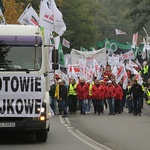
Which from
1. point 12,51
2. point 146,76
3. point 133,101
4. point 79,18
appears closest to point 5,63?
point 12,51

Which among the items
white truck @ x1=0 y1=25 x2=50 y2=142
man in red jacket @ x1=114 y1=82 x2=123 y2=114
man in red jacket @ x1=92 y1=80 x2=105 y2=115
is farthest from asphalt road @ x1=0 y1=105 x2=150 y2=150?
man in red jacket @ x1=114 y1=82 x2=123 y2=114

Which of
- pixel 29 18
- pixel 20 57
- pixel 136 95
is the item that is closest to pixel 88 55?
pixel 136 95

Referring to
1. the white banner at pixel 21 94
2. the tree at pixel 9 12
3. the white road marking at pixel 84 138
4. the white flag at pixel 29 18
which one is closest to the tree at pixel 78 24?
the tree at pixel 9 12

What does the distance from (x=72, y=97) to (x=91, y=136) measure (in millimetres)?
10813

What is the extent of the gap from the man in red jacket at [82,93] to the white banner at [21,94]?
13.5 meters

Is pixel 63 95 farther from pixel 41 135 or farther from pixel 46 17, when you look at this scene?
pixel 41 135

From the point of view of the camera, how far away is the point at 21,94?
51.0ft

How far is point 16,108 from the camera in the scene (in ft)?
50.9

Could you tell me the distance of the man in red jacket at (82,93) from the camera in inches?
1147

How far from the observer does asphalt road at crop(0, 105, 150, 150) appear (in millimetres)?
15797

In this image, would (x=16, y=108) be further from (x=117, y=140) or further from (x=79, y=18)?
(x=79, y=18)

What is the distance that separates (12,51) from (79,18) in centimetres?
6158

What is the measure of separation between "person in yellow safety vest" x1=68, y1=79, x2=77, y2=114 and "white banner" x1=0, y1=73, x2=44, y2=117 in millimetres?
13616

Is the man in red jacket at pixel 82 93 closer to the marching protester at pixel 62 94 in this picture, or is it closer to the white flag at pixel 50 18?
the marching protester at pixel 62 94
